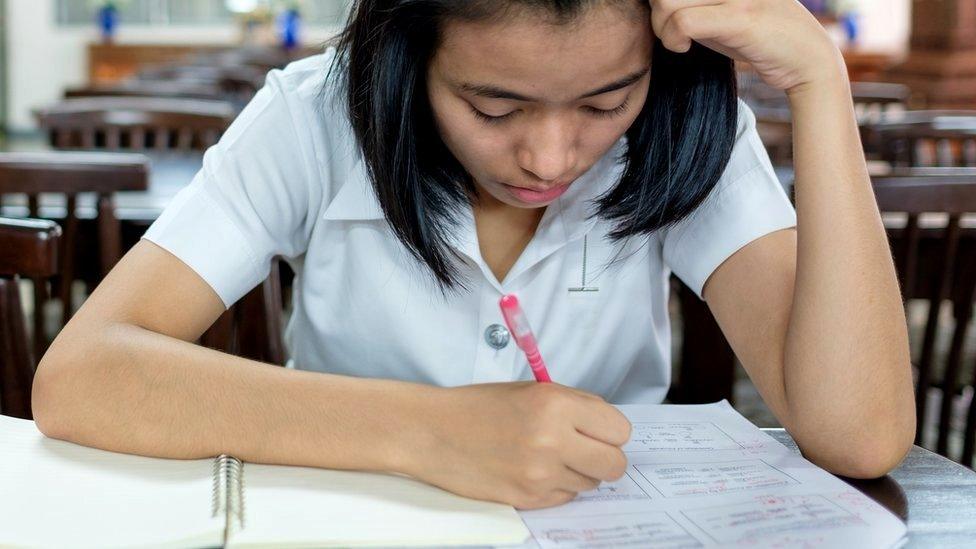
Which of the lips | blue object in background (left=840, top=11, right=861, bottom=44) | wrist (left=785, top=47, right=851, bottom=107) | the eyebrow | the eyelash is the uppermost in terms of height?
blue object in background (left=840, top=11, right=861, bottom=44)

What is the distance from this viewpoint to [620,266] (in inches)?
50.4

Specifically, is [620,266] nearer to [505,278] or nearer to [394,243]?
[505,278]

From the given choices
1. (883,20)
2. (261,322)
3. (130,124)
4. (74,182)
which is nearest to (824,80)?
(261,322)

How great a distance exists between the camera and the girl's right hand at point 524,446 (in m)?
0.85

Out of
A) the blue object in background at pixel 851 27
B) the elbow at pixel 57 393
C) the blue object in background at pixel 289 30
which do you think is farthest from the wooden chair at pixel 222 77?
the blue object in background at pixel 851 27

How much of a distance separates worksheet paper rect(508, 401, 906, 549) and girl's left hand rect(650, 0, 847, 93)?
345 mm

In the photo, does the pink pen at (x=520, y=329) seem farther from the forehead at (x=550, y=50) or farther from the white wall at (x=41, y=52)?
the white wall at (x=41, y=52)

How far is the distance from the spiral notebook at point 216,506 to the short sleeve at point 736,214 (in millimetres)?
469

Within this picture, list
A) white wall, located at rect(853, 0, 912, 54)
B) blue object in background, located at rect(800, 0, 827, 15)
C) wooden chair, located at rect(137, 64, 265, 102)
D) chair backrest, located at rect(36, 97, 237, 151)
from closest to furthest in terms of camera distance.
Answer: chair backrest, located at rect(36, 97, 237, 151) → wooden chair, located at rect(137, 64, 265, 102) → blue object in background, located at rect(800, 0, 827, 15) → white wall, located at rect(853, 0, 912, 54)

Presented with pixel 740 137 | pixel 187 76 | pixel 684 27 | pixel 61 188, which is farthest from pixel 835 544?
pixel 187 76

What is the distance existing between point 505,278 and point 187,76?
15.5 ft

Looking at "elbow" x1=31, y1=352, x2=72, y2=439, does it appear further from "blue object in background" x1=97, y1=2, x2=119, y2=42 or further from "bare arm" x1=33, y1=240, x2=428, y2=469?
"blue object in background" x1=97, y1=2, x2=119, y2=42

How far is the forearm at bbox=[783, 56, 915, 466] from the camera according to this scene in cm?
104

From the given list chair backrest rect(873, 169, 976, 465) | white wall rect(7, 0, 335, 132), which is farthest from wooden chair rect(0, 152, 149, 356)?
white wall rect(7, 0, 335, 132)
